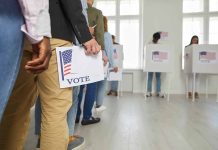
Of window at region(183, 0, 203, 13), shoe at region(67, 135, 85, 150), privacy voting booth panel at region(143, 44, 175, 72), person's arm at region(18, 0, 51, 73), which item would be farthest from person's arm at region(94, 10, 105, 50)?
window at region(183, 0, 203, 13)

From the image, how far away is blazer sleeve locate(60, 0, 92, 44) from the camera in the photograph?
120cm

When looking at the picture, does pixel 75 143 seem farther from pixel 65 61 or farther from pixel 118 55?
pixel 118 55

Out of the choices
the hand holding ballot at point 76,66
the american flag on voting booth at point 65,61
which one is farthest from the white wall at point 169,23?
the american flag on voting booth at point 65,61

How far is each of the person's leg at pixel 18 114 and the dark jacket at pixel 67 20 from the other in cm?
24

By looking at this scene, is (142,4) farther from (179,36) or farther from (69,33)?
(69,33)

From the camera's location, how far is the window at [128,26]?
7383 mm

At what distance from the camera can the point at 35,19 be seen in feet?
2.43

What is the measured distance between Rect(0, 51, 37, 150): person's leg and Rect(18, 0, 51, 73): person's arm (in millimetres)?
331

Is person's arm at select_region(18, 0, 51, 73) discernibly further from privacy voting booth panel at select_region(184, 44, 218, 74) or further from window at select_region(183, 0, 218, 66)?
window at select_region(183, 0, 218, 66)

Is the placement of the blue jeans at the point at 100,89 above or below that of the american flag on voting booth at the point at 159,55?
below

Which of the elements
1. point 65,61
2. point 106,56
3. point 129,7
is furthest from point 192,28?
point 65,61

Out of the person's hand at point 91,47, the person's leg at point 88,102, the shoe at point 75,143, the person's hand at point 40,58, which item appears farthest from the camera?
the person's leg at point 88,102

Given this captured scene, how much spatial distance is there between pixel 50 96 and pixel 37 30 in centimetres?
43

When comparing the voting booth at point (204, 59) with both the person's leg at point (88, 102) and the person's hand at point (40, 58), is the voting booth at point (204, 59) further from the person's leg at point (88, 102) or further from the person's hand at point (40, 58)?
the person's hand at point (40, 58)
